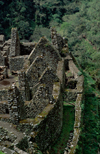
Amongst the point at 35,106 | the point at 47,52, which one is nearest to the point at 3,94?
the point at 35,106

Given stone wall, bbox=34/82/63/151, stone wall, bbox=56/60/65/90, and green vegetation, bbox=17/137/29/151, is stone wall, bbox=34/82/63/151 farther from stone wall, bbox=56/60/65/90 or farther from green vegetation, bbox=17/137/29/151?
stone wall, bbox=56/60/65/90

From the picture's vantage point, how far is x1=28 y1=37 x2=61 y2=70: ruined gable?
16.8 meters

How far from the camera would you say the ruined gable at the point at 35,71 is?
14594 mm

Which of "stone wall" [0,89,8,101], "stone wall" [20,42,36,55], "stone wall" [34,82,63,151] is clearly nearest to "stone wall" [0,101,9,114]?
"stone wall" [34,82,63,151]

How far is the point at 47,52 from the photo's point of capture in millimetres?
16844

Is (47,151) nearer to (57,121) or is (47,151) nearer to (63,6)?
(57,121)

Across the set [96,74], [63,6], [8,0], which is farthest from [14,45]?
[63,6]

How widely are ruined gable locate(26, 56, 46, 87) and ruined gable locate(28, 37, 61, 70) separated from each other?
180 cm

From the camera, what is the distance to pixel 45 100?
412 inches

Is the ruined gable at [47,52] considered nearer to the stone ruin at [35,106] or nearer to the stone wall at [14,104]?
the stone ruin at [35,106]

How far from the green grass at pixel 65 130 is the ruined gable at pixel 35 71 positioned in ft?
8.64

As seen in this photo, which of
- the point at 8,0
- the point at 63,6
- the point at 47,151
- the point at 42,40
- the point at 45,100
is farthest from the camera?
the point at 63,6

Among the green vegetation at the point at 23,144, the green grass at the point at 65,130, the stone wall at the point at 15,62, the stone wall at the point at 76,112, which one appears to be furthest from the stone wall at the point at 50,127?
the stone wall at the point at 15,62

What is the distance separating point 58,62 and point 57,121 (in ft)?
22.4
